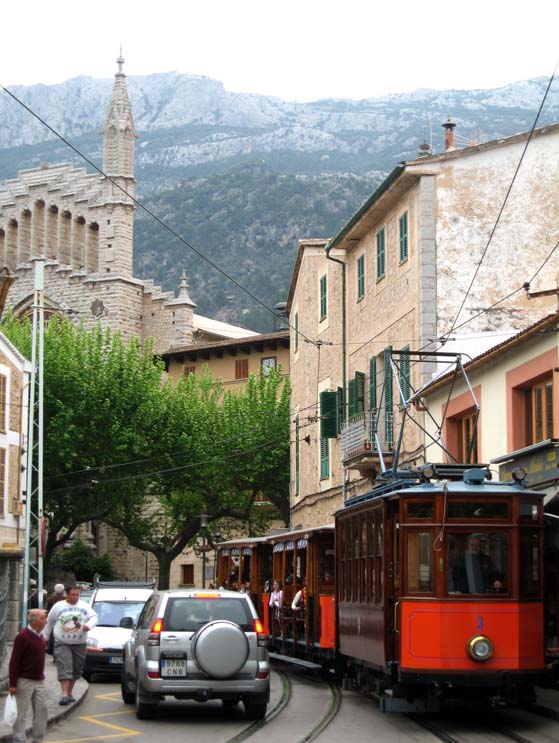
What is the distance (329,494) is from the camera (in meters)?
35.3

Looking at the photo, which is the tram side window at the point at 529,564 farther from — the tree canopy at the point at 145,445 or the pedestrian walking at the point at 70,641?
the tree canopy at the point at 145,445

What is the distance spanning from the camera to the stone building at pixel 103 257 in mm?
64062

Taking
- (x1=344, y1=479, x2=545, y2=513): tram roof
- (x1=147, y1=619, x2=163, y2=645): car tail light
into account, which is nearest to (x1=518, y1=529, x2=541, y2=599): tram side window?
(x1=344, y1=479, x2=545, y2=513): tram roof

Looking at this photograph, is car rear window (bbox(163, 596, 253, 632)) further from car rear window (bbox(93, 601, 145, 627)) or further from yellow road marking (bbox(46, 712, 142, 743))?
car rear window (bbox(93, 601, 145, 627))

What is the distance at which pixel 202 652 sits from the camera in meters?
14.9

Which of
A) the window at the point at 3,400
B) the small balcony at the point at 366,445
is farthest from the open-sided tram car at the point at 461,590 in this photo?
the window at the point at 3,400

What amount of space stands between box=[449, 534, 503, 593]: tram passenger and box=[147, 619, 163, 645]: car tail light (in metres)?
3.34

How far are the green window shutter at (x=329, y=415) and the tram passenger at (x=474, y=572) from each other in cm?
1961

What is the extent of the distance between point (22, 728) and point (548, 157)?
19062mm

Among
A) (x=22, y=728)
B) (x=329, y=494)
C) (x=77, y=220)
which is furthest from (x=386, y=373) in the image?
(x=77, y=220)

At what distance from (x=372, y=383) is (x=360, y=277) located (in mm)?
3399

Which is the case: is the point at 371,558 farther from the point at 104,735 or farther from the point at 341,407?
the point at 341,407

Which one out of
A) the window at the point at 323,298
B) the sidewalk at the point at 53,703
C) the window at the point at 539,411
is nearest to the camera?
the sidewalk at the point at 53,703

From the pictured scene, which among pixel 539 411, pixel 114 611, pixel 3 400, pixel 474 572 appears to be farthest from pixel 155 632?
pixel 3 400
